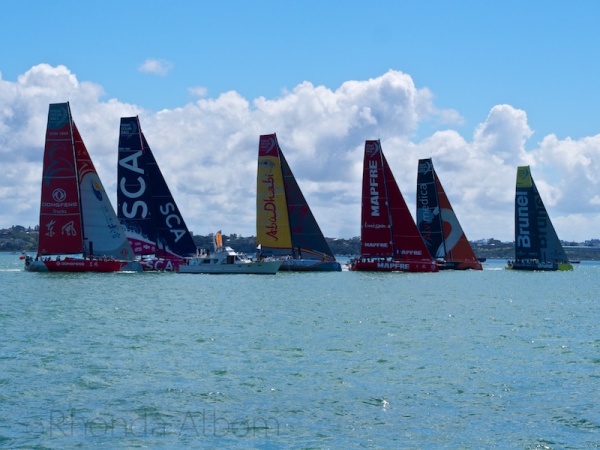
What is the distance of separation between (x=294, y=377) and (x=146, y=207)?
60021mm

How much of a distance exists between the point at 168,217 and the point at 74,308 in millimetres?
38993

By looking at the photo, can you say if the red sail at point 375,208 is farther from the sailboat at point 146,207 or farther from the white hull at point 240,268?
the sailboat at point 146,207

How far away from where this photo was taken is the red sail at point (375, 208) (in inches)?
3632

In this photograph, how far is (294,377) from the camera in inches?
977

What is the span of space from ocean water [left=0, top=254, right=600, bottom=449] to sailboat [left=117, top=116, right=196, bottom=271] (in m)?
34.2

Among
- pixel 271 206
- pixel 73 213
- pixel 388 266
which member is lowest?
pixel 388 266

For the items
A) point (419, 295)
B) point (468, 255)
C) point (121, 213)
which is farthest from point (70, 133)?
point (468, 255)

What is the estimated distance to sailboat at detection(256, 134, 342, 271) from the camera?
89875 mm

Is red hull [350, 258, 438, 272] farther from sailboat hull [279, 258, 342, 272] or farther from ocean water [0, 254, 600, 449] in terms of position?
ocean water [0, 254, 600, 449]

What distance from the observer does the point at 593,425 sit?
64.4 feet

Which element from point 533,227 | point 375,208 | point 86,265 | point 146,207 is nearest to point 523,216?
point 533,227

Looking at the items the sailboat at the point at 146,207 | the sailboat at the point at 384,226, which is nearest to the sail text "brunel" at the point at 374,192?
the sailboat at the point at 384,226

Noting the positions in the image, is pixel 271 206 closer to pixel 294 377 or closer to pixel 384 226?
pixel 384 226

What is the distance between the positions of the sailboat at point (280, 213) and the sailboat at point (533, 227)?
36.8 meters
